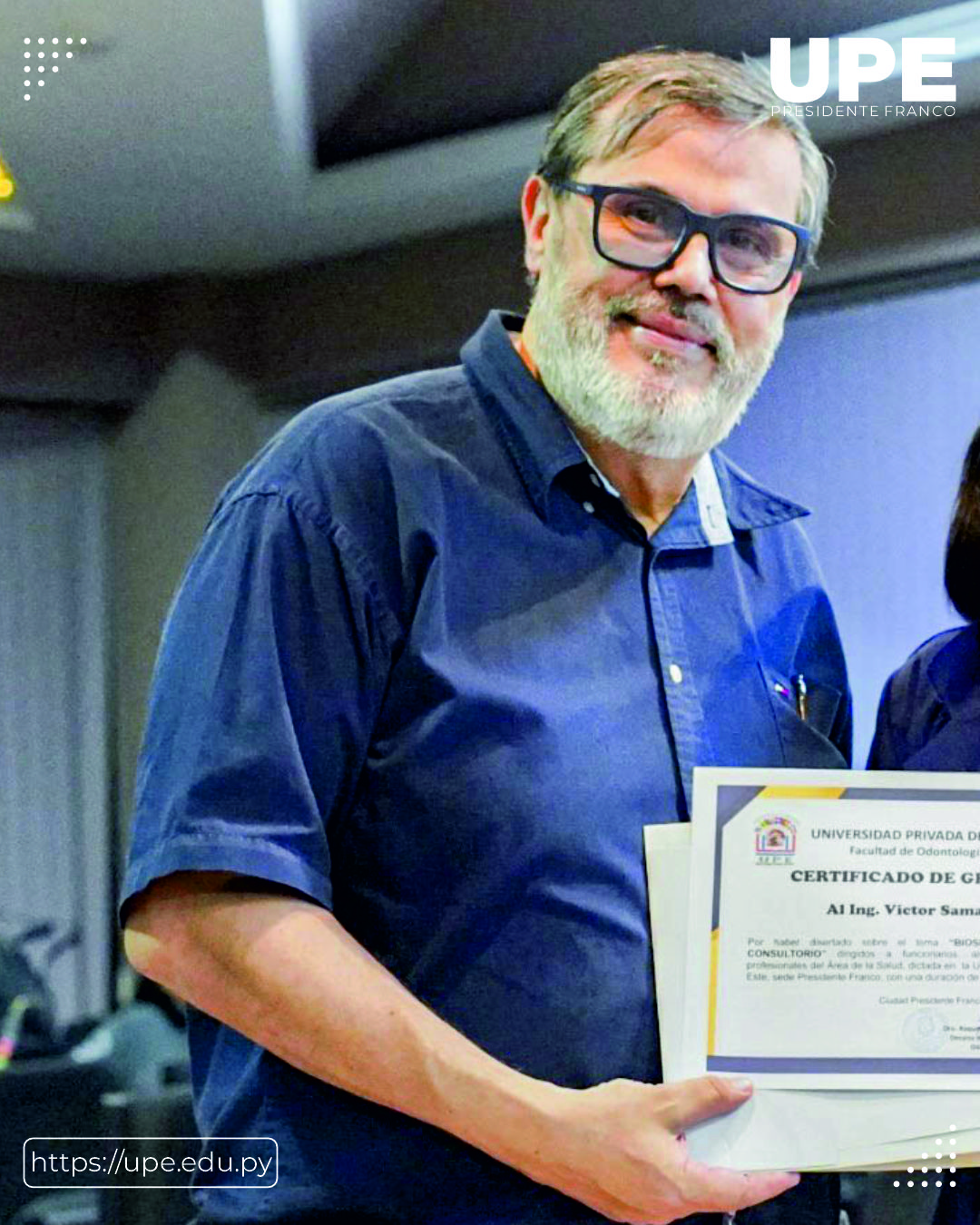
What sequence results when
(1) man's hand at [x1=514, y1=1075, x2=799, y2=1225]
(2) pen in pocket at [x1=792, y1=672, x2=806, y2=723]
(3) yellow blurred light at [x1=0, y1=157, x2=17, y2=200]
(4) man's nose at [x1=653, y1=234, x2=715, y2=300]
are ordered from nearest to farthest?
(1) man's hand at [x1=514, y1=1075, x2=799, y2=1225], (4) man's nose at [x1=653, y1=234, x2=715, y2=300], (2) pen in pocket at [x1=792, y1=672, x2=806, y2=723], (3) yellow blurred light at [x1=0, y1=157, x2=17, y2=200]

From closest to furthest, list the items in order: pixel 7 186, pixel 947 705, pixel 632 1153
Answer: pixel 632 1153, pixel 947 705, pixel 7 186

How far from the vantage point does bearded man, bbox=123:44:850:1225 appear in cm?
93

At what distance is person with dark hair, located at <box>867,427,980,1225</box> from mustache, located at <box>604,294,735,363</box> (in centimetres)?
30

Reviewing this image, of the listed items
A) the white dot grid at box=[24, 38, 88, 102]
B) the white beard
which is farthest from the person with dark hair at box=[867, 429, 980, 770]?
the white dot grid at box=[24, 38, 88, 102]

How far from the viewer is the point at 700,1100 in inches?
36.6

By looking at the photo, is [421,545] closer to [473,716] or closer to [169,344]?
[473,716]

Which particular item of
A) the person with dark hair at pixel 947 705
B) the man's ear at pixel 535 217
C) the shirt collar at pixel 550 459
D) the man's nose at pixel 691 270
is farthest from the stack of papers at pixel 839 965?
the man's ear at pixel 535 217

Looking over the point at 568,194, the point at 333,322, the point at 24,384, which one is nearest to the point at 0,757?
the point at 24,384

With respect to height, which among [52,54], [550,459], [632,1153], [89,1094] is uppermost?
[52,54]

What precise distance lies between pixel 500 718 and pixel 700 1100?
271 millimetres

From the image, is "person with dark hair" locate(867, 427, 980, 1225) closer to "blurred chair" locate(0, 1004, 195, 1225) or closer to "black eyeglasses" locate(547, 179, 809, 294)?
"black eyeglasses" locate(547, 179, 809, 294)

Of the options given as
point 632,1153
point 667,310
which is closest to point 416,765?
point 632,1153

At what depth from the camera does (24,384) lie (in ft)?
4.15

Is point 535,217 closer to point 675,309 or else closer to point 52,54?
point 675,309
